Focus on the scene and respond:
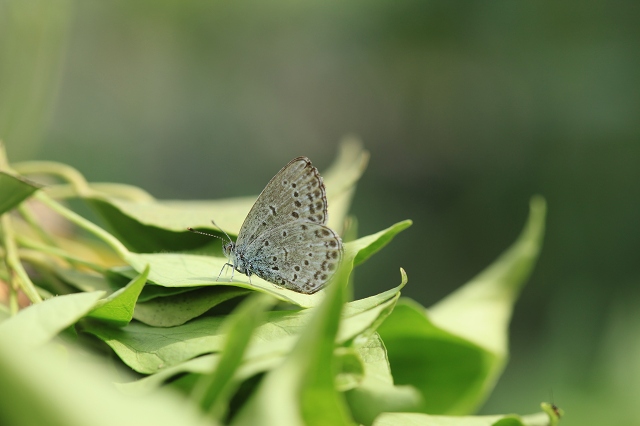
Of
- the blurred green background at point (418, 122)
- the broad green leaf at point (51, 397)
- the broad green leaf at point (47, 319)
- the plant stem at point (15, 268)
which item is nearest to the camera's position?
the broad green leaf at point (51, 397)

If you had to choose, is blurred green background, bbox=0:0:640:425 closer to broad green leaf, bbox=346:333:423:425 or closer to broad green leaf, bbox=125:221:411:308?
broad green leaf, bbox=125:221:411:308

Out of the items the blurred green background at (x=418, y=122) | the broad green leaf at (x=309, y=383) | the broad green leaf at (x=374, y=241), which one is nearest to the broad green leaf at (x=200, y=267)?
the broad green leaf at (x=374, y=241)

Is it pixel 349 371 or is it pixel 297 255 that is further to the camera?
pixel 297 255

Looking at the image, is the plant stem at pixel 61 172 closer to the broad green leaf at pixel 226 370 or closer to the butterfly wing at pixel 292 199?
the butterfly wing at pixel 292 199

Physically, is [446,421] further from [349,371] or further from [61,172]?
[61,172]

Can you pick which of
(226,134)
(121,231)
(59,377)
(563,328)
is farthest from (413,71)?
(59,377)

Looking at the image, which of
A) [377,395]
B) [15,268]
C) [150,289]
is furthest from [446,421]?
[15,268]

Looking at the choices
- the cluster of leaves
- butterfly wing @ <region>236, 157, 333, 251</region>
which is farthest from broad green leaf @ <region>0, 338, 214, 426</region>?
butterfly wing @ <region>236, 157, 333, 251</region>
